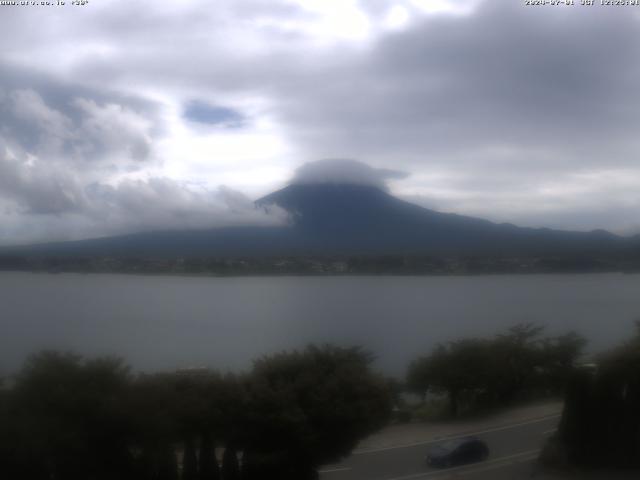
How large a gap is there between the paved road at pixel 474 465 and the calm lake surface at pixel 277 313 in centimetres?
289

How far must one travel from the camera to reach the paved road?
11.1 metres

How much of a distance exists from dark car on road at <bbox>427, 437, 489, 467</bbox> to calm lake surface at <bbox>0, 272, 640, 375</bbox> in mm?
3402

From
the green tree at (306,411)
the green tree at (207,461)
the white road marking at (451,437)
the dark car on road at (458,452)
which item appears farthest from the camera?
the white road marking at (451,437)

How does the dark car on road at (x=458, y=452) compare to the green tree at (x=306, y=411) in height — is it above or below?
below

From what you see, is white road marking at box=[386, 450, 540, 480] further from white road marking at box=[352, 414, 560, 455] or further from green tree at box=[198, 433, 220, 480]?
green tree at box=[198, 433, 220, 480]

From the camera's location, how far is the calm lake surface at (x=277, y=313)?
15594 mm

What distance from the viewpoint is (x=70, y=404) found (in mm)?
10883

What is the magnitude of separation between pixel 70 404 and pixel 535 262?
41.6ft

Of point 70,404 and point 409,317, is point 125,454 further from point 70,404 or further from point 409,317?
point 409,317

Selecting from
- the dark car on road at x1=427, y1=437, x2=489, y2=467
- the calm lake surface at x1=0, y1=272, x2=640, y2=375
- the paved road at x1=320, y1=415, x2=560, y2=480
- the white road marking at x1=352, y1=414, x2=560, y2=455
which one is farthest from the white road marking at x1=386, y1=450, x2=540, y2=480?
the calm lake surface at x1=0, y1=272, x2=640, y2=375

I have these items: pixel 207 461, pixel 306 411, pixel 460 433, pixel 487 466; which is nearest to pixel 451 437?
pixel 460 433

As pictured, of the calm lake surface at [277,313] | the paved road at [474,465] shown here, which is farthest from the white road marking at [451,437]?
the calm lake surface at [277,313]

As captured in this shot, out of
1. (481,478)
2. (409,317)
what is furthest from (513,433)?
(409,317)

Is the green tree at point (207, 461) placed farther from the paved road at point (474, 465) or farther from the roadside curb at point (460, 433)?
the roadside curb at point (460, 433)
